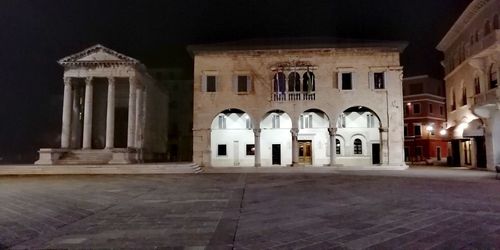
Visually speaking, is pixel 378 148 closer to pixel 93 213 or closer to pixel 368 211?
pixel 368 211

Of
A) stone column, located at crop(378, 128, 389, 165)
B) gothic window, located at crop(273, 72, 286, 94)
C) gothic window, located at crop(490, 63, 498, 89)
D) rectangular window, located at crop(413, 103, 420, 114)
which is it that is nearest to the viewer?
gothic window, located at crop(490, 63, 498, 89)

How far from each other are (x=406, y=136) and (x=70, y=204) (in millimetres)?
45824

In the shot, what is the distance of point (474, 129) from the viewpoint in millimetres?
25172

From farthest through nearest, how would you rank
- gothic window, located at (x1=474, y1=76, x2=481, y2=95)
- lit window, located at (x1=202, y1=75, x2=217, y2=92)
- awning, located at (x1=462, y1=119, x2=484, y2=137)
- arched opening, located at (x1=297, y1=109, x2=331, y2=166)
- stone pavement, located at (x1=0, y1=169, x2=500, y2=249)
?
1. arched opening, located at (x1=297, y1=109, x2=331, y2=166)
2. lit window, located at (x1=202, y1=75, x2=217, y2=92)
3. gothic window, located at (x1=474, y1=76, x2=481, y2=95)
4. awning, located at (x1=462, y1=119, x2=484, y2=137)
5. stone pavement, located at (x1=0, y1=169, x2=500, y2=249)

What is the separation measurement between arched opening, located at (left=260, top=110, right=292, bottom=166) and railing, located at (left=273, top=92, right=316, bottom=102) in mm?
2771

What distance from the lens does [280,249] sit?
5027mm

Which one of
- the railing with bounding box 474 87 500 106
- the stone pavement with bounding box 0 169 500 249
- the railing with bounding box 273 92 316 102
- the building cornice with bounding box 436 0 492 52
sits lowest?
the stone pavement with bounding box 0 169 500 249

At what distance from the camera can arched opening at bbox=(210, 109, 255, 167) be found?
30828 millimetres

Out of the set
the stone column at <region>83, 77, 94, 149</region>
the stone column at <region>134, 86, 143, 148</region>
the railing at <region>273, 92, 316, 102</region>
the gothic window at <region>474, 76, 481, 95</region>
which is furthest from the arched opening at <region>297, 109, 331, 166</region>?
the stone column at <region>83, 77, 94, 149</region>

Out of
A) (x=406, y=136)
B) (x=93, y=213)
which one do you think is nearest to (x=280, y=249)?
(x=93, y=213)

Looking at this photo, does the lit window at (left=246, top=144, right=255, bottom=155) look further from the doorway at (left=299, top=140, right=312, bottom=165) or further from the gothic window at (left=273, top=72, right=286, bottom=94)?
the gothic window at (left=273, top=72, right=286, bottom=94)

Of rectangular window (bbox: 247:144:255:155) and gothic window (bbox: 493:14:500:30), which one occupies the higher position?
gothic window (bbox: 493:14:500:30)

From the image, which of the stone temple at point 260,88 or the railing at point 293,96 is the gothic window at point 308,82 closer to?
the stone temple at point 260,88

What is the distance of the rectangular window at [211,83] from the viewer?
2828 cm
